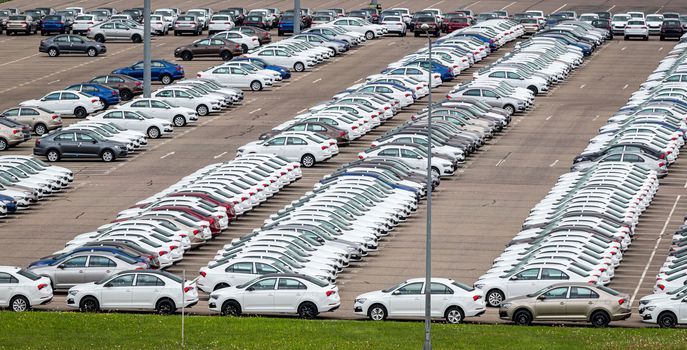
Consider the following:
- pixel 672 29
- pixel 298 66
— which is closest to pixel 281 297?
pixel 298 66

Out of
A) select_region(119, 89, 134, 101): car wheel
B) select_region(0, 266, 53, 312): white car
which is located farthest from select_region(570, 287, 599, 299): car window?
select_region(119, 89, 134, 101): car wheel

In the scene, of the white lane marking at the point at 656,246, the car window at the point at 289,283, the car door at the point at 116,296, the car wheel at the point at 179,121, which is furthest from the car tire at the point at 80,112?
the car window at the point at 289,283

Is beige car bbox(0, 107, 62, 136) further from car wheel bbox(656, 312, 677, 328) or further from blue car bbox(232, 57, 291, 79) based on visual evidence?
car wheel bbox(656, 312, 677, 328)

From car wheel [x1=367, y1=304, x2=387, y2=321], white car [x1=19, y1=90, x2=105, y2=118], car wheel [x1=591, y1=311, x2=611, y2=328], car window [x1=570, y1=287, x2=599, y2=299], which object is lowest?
white car [x1=19, y1=90, x2=105, y2=118]

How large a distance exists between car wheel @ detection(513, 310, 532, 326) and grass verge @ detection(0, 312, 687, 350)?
1243mm

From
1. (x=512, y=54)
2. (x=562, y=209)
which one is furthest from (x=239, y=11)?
(x=562, y=209)

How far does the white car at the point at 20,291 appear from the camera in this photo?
49438 mm

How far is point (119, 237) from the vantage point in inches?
2148

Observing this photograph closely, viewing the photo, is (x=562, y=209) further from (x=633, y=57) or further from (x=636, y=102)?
(x=633, y=57)

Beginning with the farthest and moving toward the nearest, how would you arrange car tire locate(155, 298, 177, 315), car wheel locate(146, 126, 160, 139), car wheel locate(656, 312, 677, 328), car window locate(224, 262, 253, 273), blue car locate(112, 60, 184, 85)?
1. blue car locate(112, 60, 184, 85)
2. car wheel locate(146, 126, 160, 139)
3. car window locate(224, 262, 253, 273)
4. car tire locate(155, 298, 177, 315)
5. car wheel locate(656, 312, 677, 328)

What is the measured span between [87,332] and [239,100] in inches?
1769

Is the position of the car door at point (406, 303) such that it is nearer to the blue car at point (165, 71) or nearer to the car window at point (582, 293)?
the car window at point (582, 293)

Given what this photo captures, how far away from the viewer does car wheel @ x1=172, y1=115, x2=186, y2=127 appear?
267ft

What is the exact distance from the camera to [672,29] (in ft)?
362
